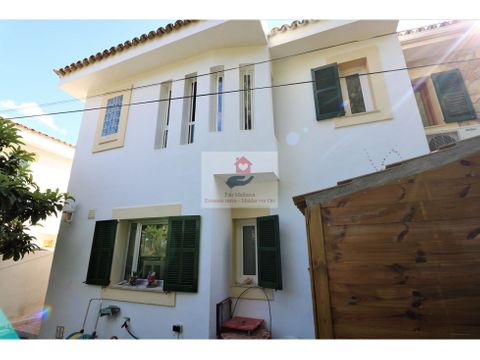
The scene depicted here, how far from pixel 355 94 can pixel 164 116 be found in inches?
202

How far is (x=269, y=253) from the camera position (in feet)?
16.1

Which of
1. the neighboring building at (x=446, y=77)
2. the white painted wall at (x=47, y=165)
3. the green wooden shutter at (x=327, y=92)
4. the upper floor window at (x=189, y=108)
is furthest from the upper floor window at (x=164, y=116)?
the neighboring building at (x=446, y=77)

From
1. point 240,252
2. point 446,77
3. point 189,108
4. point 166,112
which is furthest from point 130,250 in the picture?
point 446,77

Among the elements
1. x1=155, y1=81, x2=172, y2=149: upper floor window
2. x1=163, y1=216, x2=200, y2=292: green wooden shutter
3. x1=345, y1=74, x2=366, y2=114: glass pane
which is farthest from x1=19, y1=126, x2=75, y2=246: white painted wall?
x1=345, y1=74, x2=366, y2=114: glass pane

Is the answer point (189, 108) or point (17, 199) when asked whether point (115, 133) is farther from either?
point (17, 199)

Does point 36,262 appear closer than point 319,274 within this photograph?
No

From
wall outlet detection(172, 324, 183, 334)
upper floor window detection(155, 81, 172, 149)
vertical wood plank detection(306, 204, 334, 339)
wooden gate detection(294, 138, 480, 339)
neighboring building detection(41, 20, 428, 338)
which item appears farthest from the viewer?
upper floor window detection(155, 81, 172, 149)

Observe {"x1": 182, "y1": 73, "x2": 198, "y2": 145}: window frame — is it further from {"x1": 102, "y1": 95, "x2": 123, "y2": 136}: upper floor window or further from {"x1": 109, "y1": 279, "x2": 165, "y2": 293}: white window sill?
{"x1": 109, "y1": 279, "x2": 165, "y2": 293}: white window sill

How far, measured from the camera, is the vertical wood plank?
7.29 feet

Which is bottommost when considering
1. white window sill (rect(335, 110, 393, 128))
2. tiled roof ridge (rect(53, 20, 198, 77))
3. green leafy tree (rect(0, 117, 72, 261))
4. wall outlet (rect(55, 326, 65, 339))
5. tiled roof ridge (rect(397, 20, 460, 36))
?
wall outlet (rect(55, 326, 65, 339))

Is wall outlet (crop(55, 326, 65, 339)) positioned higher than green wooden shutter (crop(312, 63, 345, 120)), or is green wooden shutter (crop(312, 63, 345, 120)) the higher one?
green wooden shutter (crop(312, 63, 345, 120))

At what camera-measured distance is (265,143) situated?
506 centimetres

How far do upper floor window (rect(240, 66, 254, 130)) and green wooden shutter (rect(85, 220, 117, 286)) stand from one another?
4.04 m

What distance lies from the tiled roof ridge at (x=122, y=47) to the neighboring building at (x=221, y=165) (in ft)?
0.15
